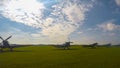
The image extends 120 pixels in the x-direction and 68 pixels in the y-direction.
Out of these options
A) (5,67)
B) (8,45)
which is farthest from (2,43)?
(5,67)

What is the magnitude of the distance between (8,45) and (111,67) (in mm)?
45091

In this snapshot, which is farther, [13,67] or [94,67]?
[13,67]

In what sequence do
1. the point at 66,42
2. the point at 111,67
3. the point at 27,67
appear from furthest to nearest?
the point at 66,42
the point at 27,67
the point at 111,67

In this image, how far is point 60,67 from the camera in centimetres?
1925

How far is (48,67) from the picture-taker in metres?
19.6

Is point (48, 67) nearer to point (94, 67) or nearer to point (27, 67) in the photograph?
point (27, 67)

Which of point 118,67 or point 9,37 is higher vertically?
point 9,37

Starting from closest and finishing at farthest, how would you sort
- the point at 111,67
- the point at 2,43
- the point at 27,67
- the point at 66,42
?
1. the point at 111,67
2. the point at 27,67
3. the point at 2,43
4. the point at 66,42

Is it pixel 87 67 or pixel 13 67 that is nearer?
pixel 87 67

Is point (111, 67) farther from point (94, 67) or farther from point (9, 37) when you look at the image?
point (9, 37)

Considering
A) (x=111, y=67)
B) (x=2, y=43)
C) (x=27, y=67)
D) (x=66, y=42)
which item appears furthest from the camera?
(x=66, y=42)

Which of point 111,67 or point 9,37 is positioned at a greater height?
point 9,37


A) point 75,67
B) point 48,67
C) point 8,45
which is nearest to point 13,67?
point 48,67

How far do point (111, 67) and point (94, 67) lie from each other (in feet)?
4.89
